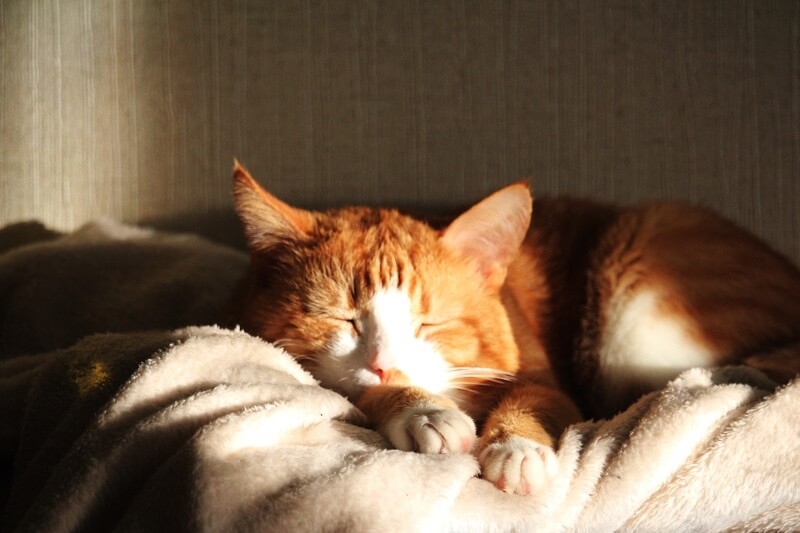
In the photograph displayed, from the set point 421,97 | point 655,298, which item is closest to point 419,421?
point 655,298

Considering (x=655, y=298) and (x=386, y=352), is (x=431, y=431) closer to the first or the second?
(x=386, y=352)

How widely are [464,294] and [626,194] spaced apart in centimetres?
74

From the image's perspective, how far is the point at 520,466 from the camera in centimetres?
78

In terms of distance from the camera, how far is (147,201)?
72.2 inches

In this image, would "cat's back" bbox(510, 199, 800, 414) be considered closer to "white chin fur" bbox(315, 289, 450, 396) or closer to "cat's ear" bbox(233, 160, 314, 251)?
"white chin fur" bbox(315, 289, 450, 396)

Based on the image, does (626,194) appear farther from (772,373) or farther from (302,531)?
(302,531)

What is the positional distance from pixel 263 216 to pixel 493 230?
37 centimetres

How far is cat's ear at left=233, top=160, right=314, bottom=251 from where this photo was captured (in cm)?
109

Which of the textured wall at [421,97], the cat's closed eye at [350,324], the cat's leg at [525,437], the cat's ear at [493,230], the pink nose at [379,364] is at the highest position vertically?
the textured wall at [421,97]

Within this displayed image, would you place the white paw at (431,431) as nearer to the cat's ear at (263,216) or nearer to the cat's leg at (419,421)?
the cat's leg at (419,421)

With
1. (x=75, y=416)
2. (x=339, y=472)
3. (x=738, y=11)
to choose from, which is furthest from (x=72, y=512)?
(x=738, y=11)

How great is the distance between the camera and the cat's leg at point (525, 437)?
2.54 feet

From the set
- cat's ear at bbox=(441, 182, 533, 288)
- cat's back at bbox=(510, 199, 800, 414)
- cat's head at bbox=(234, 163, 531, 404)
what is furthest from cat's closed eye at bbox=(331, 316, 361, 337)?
cat's back at bbox=(510, 199, 800, 414)

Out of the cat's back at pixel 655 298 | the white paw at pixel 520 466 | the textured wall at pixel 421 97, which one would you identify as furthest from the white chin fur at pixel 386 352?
the textured wall at pixel 421 97
